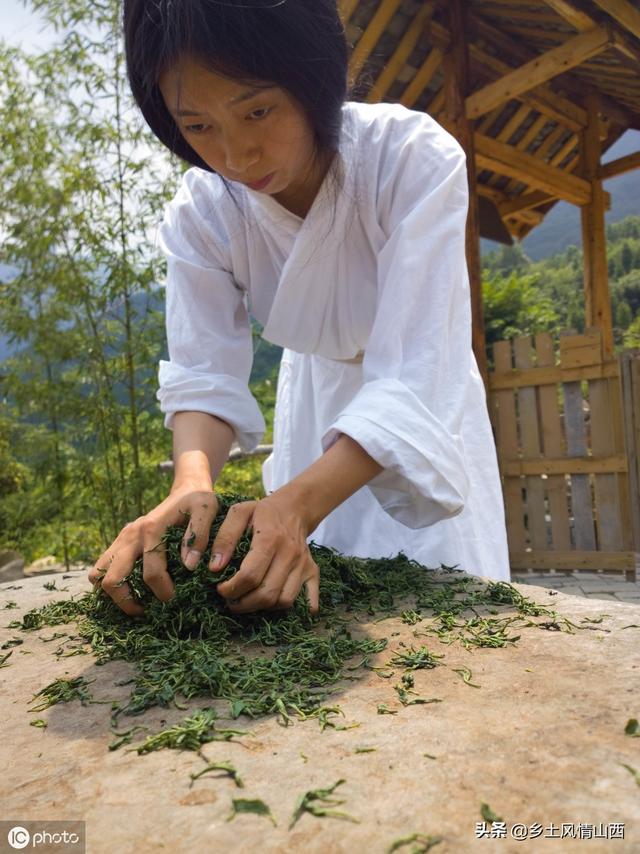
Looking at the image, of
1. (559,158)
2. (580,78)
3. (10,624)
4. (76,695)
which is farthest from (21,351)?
(559,158)

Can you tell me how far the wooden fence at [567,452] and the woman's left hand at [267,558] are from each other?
4.57 metres

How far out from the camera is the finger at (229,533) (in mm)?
1260

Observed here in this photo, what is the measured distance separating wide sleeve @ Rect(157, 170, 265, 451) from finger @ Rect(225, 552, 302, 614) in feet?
2.27

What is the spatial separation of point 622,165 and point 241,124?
8092 millimetres

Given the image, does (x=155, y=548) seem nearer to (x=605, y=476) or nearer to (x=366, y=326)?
(x=366, y=326)

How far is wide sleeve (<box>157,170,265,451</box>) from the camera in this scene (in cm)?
187

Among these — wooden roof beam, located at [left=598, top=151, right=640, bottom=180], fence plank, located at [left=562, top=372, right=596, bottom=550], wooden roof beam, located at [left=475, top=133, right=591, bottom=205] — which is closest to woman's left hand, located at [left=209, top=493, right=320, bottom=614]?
fence plank, located at [left=562, top=372, right=596, bottom=550]

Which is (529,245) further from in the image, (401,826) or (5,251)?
(401,826)

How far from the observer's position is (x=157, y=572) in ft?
4.12

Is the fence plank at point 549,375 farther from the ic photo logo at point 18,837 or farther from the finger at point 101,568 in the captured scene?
the ic photo logo at point 18,837

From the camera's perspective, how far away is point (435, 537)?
1812mm

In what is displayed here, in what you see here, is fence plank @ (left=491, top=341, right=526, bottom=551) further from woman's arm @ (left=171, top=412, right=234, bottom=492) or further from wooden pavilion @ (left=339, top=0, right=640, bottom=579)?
woman's arm @ (left=171, top=412, right=234, bottom=492)

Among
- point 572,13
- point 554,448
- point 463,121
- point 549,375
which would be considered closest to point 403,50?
point 463,121

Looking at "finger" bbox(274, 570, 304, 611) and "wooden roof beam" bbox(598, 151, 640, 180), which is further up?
"wooden roof beam" bbox(598, 151, 640, 180)
